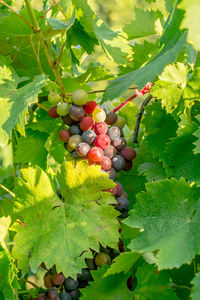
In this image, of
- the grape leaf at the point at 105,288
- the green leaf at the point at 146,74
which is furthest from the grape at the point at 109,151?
the grape leaf at the point at 105,288

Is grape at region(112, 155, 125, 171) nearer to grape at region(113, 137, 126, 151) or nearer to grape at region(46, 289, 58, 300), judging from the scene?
grape at region(113, 137, 126, 151)

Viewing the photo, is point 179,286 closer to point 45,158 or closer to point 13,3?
point 45,158

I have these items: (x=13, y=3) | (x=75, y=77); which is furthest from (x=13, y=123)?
(x=13, y=3)

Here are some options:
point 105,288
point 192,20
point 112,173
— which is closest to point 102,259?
point 105,288

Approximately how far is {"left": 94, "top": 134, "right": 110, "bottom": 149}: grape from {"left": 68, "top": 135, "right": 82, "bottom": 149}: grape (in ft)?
0.11

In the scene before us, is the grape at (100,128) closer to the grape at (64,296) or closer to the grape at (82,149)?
the grape at (82,149)

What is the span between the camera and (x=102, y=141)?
0.80 m

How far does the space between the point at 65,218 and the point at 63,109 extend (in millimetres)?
223

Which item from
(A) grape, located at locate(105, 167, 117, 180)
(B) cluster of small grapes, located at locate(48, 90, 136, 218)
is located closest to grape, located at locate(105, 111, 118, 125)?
(B) cluster of small grapes, located at locate(48, 90, 136, 218)

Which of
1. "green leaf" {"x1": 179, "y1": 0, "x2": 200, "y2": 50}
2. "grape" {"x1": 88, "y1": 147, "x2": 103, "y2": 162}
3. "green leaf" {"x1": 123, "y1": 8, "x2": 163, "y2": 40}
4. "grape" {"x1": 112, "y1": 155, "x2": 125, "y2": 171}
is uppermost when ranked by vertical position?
"green leaf" {"x1": 179, "y1": 0, "x2": 200, "y2": 50}

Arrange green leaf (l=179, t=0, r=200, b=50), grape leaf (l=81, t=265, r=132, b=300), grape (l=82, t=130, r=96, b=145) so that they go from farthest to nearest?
grape (l=82, t=130, r=96, b=145) < grape leaf (l=81, t=265, r=132, b=300) < green leaf (l=179, t=0, r=200, b=50)

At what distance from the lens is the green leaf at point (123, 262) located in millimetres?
619

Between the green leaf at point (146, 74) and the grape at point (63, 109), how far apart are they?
10 cm

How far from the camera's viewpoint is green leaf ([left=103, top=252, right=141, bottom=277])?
2.03 feet
